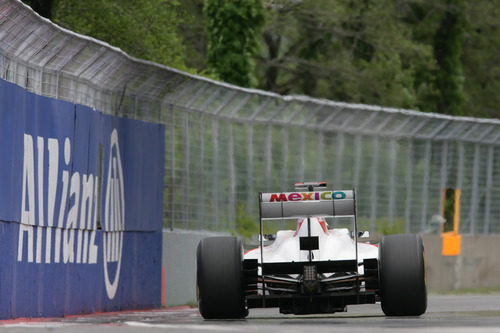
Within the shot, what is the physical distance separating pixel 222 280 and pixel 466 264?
596 inches

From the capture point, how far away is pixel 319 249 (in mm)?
13859

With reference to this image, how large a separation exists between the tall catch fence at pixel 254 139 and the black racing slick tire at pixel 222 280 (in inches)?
99.2

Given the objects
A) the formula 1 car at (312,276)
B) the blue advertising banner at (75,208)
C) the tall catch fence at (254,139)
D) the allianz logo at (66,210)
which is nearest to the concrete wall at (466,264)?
the tall catch fence at (254,139)

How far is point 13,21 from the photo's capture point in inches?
509

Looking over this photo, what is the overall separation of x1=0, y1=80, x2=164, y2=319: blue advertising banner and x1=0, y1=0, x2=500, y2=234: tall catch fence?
0.39 metres

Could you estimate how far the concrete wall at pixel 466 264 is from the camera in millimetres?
27516

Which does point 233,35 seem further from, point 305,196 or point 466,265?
point 305,196

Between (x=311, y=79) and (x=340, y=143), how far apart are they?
23341 millimetres

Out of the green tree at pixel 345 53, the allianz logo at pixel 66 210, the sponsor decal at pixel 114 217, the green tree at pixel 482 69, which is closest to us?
the allianz logo at pixel 66 210

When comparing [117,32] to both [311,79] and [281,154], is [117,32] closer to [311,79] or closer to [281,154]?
[281,154]

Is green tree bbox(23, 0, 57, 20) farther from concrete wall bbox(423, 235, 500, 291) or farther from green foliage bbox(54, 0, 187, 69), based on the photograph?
concrete wall bbox(423, 235, 500, 291)

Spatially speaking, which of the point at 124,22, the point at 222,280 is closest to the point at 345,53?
the point at 124,22

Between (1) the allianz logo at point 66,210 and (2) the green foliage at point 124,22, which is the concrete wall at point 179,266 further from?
(2) the green foliage at point 124,22

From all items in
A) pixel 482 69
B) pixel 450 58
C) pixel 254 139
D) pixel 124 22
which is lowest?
pixel 254 139
